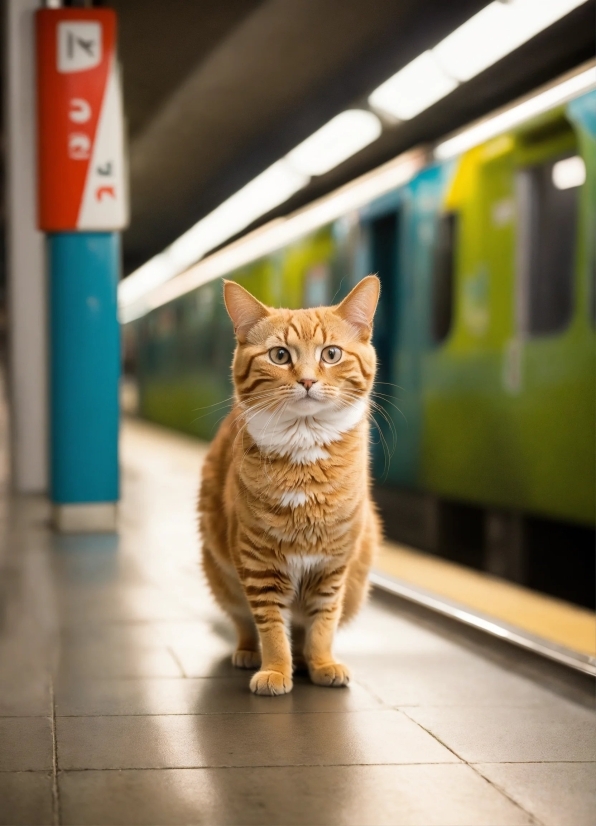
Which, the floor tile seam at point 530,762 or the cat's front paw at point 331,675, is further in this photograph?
the cat's front paw at point 331,675

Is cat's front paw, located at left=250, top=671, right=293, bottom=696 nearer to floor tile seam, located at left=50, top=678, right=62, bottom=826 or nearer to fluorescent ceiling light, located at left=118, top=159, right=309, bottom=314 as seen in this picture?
floor tile seam, located at left=50, top=678, right=62, bottom=826

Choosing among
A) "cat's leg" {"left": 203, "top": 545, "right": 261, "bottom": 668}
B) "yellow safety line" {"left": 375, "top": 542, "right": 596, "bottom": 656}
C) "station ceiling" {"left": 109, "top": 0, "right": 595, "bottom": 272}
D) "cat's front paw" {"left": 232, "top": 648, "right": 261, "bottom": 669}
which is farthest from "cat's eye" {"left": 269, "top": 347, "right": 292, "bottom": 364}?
"station ceiling" {"left": 109, "top": 0, "right": 595, "bottom": 272}

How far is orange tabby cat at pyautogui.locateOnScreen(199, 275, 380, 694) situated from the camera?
272cm

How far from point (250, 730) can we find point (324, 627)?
0.49 metres

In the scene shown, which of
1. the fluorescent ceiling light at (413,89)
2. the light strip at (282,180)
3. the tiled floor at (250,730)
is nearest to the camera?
the tiled floor at (250,730)

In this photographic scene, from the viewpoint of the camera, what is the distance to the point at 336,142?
8.77 meters

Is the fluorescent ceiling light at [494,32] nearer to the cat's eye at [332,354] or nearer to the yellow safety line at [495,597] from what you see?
the yellow safety line at [495,597]

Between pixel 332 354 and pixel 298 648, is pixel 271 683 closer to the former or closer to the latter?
pixel 298 648

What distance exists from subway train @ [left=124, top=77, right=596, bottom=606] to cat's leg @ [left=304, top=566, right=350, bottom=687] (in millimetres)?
1718

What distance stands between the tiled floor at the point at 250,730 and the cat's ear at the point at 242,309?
40.1 inches

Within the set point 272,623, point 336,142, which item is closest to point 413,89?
point 336,142

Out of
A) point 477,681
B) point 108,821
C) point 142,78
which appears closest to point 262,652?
point 477,681

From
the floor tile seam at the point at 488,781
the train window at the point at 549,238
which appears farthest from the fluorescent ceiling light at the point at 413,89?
the floor tile seam at the point at 488,781

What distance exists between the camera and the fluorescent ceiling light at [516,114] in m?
5.58
